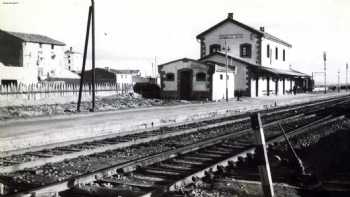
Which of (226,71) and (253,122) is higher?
(226,71)

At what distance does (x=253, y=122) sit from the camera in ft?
18.4

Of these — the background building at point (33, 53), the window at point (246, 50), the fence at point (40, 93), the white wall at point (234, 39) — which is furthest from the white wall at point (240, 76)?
the background building at point (33, 53)

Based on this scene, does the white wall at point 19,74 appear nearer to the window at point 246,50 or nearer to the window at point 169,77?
the window at point 169,77

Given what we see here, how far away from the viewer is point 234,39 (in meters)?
43.7

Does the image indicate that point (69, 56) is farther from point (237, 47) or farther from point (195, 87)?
point (195, 87)

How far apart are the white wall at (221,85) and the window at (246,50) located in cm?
728

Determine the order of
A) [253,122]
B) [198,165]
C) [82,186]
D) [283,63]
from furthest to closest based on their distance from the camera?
1. [283,63]
2. [198,165]
3. [82,186]
4. [253,122]

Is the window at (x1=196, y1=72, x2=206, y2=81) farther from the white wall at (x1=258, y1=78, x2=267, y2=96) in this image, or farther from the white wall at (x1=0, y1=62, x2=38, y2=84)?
the white wall at (x1=0, y1=62, x2=38, y2=84)

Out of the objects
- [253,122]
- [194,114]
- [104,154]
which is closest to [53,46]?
[194,114]

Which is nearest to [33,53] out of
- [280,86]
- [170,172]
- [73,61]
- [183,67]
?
[183,67]

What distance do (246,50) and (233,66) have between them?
6513 millimetres

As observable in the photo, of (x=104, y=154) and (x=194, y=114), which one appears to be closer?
(x=104, y=154)

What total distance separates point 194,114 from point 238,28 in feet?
80.1

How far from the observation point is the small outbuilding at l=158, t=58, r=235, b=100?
108 feet
